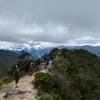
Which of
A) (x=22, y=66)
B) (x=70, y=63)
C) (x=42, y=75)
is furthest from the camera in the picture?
(x=70, y=63)

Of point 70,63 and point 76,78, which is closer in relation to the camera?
point 76,78

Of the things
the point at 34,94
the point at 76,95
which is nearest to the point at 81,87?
the point at 76,95

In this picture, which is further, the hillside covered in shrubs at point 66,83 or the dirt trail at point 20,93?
the hillside covered in shrubs at point 66,83

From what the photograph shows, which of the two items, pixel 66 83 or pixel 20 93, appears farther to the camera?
pixel 66 83

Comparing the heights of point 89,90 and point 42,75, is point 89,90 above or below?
below

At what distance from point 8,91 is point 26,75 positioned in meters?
11.7

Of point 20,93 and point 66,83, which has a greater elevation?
point 20,93

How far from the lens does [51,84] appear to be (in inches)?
1404

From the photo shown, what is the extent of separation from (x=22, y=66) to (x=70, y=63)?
8.63 metres

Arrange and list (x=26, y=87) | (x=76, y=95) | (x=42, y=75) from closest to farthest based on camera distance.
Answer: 1. (x=26, y=87)
2. (x=42, y=75)
3. (x=76, y=95)

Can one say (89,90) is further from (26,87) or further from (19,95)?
(19,95)

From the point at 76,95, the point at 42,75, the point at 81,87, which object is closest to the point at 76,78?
the point at 81,87

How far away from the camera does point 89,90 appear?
47.4 meters

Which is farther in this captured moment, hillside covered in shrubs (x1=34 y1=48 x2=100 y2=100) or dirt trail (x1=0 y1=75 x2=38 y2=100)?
hillside covered in shrubs (x1=34 y1=48 x2=100 y2=100)
